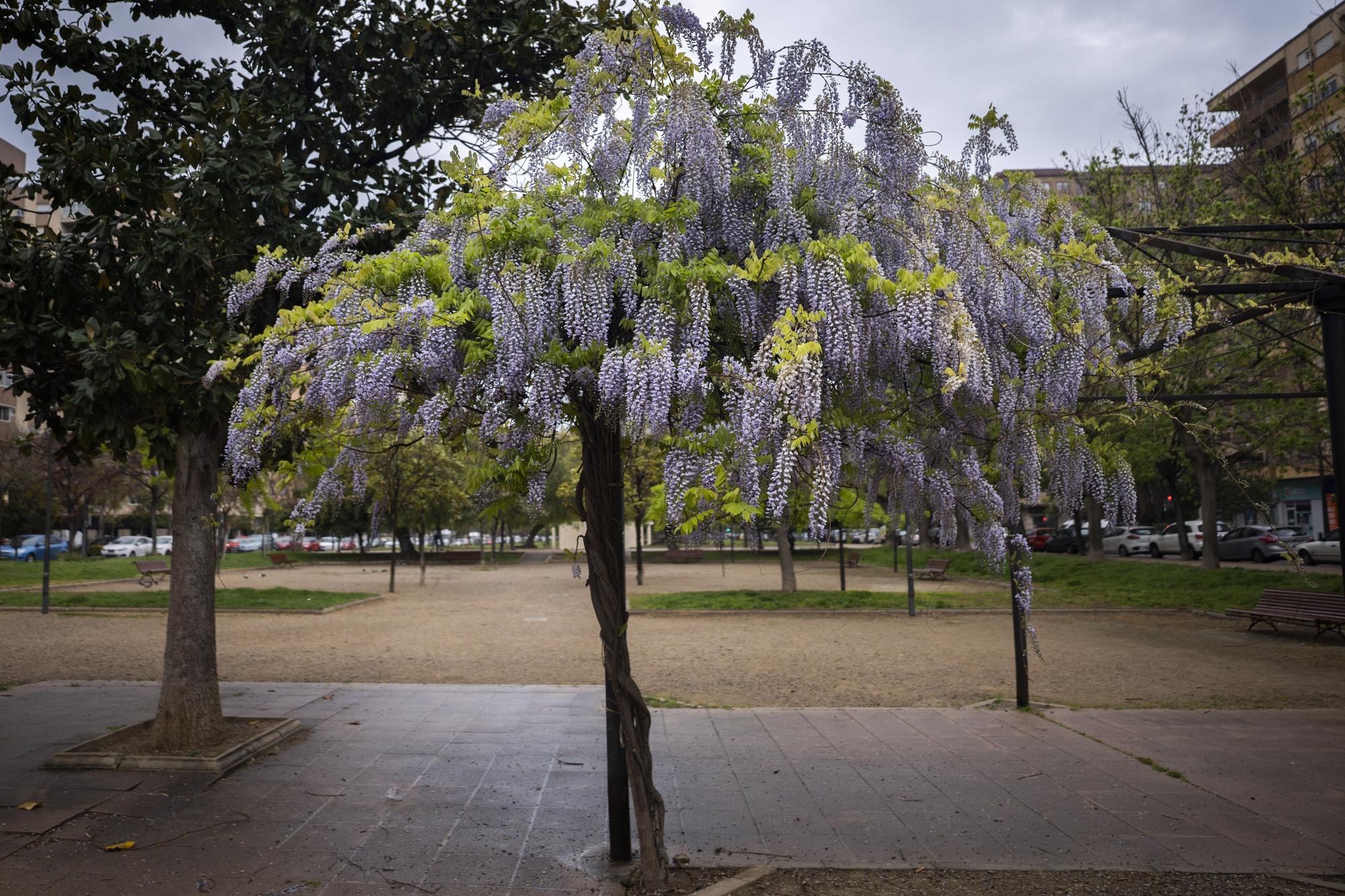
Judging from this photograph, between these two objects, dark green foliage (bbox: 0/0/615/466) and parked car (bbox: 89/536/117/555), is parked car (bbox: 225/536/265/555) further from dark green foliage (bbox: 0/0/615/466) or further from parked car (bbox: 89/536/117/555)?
dark green foliage (bbox: 0/0/615/466)

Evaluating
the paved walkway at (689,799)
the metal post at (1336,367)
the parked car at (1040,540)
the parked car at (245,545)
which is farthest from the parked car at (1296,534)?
the parked car at (245,545)

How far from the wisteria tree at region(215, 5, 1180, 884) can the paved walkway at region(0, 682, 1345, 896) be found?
148 cm

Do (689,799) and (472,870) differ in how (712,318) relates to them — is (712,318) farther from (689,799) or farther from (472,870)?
(689,799)

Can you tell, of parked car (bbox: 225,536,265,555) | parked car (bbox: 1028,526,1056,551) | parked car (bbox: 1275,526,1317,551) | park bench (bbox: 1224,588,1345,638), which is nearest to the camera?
park bench (bbox: 1224,588,1345,638)

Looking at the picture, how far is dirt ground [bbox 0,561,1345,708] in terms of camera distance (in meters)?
11.0

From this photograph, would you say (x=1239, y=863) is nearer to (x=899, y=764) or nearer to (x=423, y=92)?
(x=899, y=764)

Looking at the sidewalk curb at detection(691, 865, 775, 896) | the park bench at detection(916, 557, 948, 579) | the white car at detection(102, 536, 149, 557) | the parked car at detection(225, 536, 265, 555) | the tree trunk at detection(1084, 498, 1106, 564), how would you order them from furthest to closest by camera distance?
the parked car at detection(225, 536, 265, 555)
the white car at detection(102, 536, 149, 557)
the tree trunk at detection(1084, 498, 1106, 564)
the park bench at detection(916, 557, 948, 579)
the sidewalk curb at detection(691, 865, 775, 896)

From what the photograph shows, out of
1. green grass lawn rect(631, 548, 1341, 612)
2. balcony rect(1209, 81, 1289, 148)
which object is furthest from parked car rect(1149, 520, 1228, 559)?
balcony rect(1209, 81, 1289, 148)

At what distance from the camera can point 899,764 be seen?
7375mm

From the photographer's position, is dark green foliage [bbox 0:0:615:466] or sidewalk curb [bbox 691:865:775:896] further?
dark green foliage [bbox 0:0:615:466]

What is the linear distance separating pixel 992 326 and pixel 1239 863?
11.1 ft

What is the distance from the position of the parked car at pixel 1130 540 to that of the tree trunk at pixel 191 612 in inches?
1527

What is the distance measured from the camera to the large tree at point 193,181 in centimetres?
638

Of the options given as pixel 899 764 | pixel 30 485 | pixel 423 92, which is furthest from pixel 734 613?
pixel 30 485
